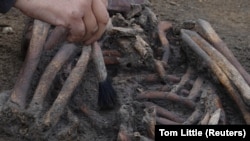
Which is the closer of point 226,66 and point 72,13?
point 72,13

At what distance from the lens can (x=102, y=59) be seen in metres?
2.71

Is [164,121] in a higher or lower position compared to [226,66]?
lower

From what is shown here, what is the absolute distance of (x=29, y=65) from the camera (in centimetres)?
267

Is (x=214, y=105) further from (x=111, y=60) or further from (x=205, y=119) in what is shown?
(x=111, y=60)

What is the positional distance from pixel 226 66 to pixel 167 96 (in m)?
0.36

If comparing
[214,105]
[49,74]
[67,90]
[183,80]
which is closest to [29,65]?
[49,74]

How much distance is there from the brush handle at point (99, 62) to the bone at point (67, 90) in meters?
0.03

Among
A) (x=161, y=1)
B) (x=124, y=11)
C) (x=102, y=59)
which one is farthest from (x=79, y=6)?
(x=161, y=1)

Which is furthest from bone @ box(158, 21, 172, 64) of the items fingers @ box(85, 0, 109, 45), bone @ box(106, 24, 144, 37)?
fingers @ box(85, 0, 109, 45)

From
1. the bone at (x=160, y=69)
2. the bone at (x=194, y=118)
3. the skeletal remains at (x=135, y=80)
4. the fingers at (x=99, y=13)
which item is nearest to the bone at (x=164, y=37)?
the skeletal remains at (x=135, y=80)

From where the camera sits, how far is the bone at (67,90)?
249 cm

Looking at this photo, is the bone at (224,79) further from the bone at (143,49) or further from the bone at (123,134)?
the bone at (123,134)

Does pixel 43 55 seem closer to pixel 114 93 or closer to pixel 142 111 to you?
pixel 114 93

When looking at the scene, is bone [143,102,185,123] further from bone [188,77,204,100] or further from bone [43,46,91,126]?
bone [43,46,91,126]
